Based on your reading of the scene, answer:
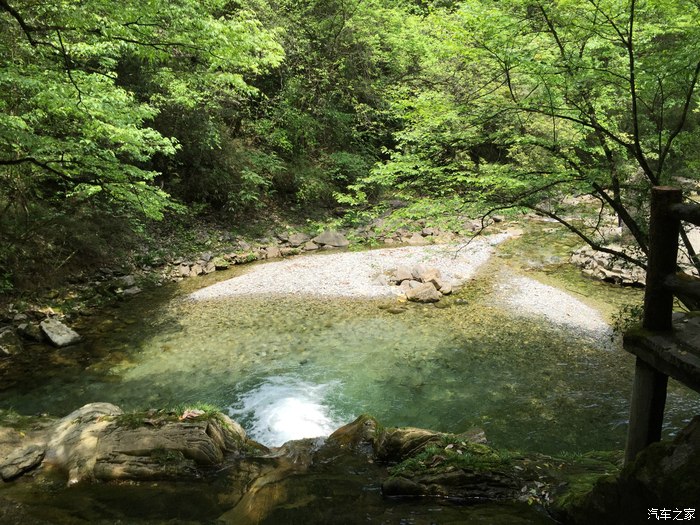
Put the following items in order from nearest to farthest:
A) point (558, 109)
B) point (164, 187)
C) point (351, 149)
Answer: point (558, 109) → point (164, 187) → point (351, 149)

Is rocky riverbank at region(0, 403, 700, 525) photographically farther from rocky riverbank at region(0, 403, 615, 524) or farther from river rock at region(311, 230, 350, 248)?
river rock at region(311, 230, 350, 248)

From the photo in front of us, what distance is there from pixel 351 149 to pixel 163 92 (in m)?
9.52

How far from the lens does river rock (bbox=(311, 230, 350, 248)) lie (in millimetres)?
18031

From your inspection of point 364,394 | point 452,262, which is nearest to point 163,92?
point 452,262

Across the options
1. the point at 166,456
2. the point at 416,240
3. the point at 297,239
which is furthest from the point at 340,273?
the point at 166,456

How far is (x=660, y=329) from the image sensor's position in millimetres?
3029

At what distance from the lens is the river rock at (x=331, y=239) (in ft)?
59.2

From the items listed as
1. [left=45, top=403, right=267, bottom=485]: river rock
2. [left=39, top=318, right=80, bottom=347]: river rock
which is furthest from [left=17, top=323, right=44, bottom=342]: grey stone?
[left=45, top=403, right=267, bottom=485]: river rock

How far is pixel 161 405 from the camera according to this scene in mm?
7488

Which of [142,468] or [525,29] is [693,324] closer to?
[525,29]

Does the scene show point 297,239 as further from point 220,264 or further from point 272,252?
point 220,264

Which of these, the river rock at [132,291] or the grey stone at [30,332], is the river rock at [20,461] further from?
the river rock at [132,291]

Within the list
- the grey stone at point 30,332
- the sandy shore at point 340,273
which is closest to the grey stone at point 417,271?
the sandy shore at point 340,273

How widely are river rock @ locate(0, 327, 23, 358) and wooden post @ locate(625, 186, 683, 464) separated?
10.7 m
